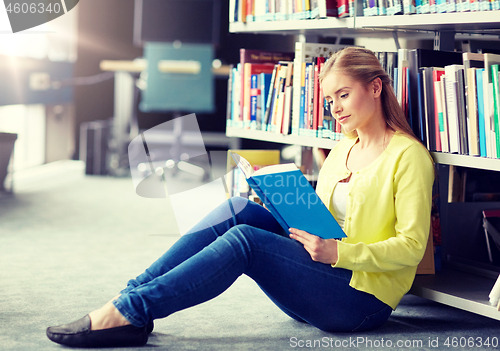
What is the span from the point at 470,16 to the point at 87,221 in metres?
2.15

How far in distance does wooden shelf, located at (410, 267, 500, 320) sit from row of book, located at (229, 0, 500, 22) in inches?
28.7

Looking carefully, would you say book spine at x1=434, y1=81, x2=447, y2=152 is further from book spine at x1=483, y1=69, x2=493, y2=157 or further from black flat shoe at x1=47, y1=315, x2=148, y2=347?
black flat shoe at x1=47, y1=315, x2=148, y2=347

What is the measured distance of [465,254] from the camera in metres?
1.86

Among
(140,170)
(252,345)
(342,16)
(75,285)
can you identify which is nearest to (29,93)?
(140,170)

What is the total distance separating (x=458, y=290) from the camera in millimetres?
1578

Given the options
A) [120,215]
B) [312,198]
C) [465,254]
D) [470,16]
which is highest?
[470,16]

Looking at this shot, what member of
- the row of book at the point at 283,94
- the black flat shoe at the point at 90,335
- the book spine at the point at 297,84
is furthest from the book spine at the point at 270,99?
the black flat shoe at the point at 90,335

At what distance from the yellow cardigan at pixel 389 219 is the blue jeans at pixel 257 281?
0.17 ft

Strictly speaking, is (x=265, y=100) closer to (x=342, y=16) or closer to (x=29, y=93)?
(x=342, y=16)

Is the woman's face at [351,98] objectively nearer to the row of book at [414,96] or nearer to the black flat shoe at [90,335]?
the row of book at [414,96]

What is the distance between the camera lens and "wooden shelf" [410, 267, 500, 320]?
1461 mm

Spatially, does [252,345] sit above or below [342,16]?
below

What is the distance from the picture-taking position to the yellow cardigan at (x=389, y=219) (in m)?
1.33

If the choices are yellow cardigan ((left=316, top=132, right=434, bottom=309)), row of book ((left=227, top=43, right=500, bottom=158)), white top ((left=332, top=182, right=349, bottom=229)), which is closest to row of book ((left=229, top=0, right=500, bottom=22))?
row of book ((left=227, top=43, right=500, bottom=158))
